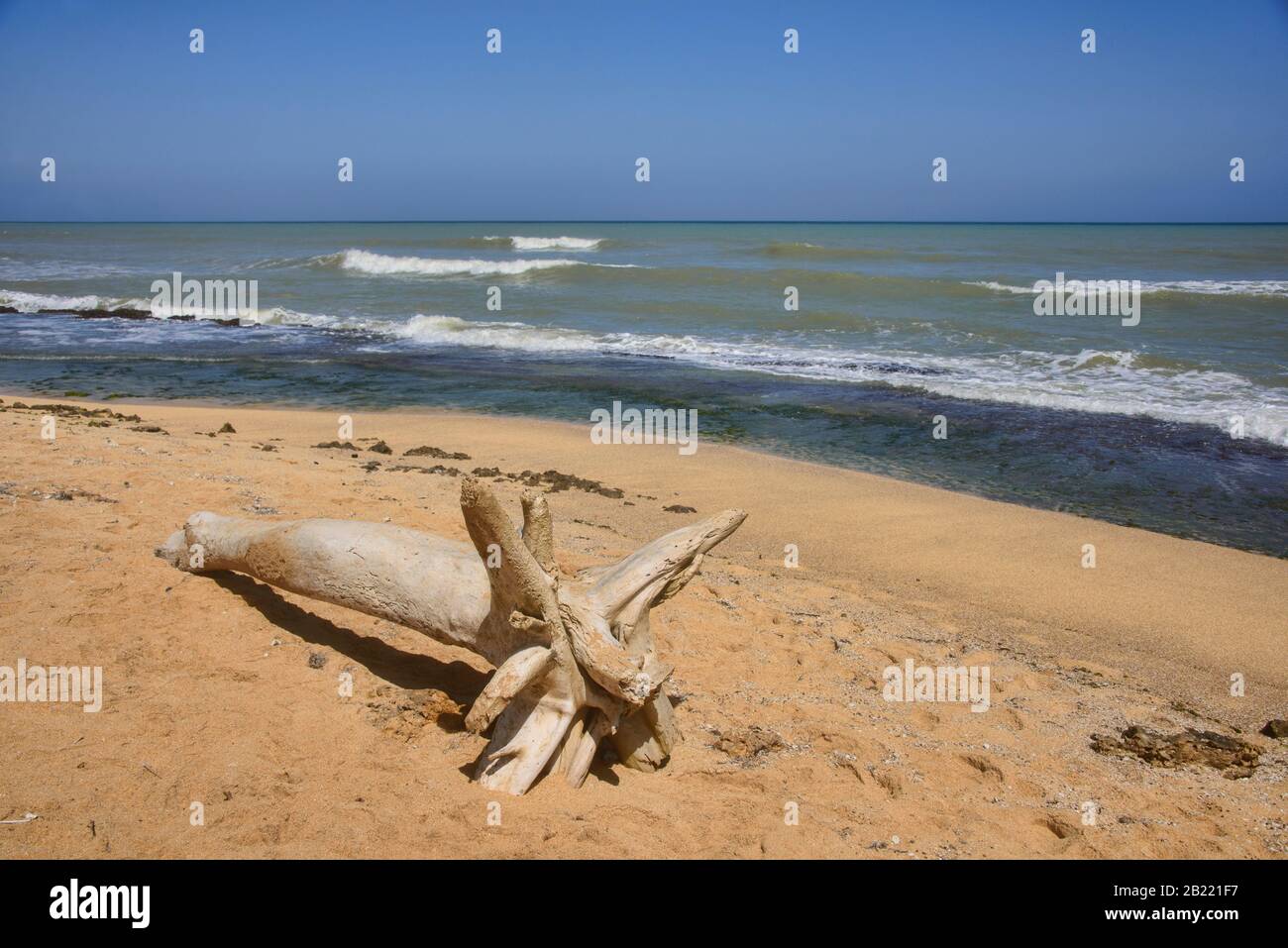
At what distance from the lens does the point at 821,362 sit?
55.6ft

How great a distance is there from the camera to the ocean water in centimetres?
1023

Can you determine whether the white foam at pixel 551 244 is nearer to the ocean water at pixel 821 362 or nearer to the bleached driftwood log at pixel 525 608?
the ocean water at pixel 821 362

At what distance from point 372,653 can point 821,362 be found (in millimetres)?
13610

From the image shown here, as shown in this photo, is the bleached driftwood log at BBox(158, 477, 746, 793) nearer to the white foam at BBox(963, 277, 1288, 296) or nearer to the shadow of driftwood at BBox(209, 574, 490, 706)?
the shadow of driftwood at BBox(209, 574, 490, 706)

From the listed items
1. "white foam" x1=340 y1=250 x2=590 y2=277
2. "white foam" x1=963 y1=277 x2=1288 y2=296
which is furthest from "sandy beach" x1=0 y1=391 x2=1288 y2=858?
"white foam" x1=340 y1=250 x2=590 y2=277

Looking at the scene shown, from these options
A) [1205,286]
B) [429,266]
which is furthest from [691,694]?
[429,266]

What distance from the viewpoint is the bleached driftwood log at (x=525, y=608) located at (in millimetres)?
3510

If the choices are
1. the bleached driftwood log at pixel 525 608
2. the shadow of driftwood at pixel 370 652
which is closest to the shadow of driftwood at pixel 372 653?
the shadow of driftwood at pixel 370 652

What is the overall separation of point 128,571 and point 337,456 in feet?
14.7

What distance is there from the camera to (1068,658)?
535 cm

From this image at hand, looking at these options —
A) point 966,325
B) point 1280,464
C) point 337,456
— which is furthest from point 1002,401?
point 337,456

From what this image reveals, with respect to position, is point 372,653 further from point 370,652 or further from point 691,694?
point 691,694
